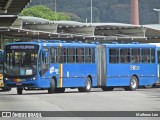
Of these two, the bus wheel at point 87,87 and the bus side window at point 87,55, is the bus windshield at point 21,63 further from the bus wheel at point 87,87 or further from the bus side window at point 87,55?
the bus side window at point 87,55

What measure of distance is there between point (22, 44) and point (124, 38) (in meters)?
30.1

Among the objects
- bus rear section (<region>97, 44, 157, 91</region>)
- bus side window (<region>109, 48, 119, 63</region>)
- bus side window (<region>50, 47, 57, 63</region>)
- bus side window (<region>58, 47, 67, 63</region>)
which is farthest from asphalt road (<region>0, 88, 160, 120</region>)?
bus side window (<region>109, 48, 119, 63</region>)

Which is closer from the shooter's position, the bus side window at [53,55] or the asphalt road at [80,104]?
the asphalt road at [80,104]

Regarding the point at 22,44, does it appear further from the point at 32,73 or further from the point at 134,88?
the point at 134,88

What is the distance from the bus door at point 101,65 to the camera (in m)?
38.5

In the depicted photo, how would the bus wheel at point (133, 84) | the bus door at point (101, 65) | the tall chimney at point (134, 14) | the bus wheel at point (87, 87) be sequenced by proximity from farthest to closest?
the tall chimney at point (134, 14)
the bus wheel at point (133, 84)
the bus door at point (101, 65)
the bus wheel at point (87, 87)

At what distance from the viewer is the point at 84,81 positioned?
37.4 meters

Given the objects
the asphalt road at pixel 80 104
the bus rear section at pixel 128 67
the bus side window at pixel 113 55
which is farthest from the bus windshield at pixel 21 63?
the bus side window at pixel 113 55

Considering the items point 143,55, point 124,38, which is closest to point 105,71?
point 143,55

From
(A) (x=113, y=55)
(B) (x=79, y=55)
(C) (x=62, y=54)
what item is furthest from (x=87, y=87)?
(A) (x=113, y=55)

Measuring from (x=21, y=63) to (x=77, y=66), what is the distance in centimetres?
359

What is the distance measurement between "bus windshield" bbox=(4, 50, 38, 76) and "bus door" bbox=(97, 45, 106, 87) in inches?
196

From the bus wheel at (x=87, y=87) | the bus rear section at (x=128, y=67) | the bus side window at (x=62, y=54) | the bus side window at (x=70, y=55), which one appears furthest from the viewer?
the bus rear section at (x=128, y=67)

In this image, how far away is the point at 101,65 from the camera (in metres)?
38.8
